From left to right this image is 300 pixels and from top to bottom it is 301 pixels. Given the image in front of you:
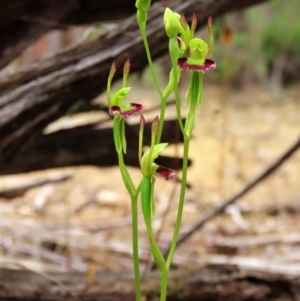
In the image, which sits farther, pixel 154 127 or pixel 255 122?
pixel 255 122

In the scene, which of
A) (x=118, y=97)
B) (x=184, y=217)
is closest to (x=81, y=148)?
(x=118, y=97)

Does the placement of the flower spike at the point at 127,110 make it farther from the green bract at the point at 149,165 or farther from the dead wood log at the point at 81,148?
the dead wood log at the point at 81,148

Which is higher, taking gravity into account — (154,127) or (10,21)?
(10,21)

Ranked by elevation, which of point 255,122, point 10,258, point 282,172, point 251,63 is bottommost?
point 10,258

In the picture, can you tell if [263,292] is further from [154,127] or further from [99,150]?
[154,127]

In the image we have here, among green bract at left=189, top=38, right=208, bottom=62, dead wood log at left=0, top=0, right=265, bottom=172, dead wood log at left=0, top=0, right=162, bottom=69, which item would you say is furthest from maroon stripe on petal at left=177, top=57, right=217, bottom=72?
dead wood log at left=0, top=0, right=162, bottom=69

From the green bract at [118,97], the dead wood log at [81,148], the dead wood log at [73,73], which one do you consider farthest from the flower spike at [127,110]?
the dead wood log at [81,148]

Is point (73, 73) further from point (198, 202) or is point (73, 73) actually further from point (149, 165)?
point (198, 202)

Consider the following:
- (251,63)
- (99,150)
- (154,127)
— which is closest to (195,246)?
(99,150)
